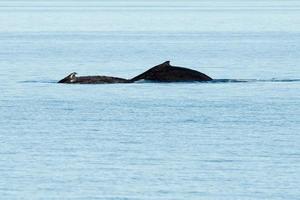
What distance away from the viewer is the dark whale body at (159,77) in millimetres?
47438

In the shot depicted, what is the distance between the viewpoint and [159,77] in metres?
48.2

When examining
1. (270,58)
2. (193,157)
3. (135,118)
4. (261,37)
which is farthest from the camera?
(261,37)

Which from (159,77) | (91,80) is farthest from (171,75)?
(91,80)

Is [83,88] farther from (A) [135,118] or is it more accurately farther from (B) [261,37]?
(B) [261,37]

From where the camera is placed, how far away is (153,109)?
39.2 meters

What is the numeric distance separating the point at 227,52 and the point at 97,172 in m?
49.7

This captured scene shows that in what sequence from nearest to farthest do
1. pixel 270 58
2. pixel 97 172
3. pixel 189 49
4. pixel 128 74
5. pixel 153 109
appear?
pixel 97 172
pixel 153 109
pixel 128 74
pixel 270 58
pixel 189 49

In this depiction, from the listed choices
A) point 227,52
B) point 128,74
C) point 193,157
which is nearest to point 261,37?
point 227,52

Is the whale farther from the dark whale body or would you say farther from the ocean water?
the ocean water

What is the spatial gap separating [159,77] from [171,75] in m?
0.41

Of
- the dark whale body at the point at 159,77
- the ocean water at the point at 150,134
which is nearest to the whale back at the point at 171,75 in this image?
the dark whale body at the point at 159,77

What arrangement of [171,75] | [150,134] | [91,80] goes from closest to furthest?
[150,134] → [91,80] → [171,75]

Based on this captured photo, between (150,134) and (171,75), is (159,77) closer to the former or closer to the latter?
(171,75)

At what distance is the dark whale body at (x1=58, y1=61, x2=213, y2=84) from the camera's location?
47.4 meters
